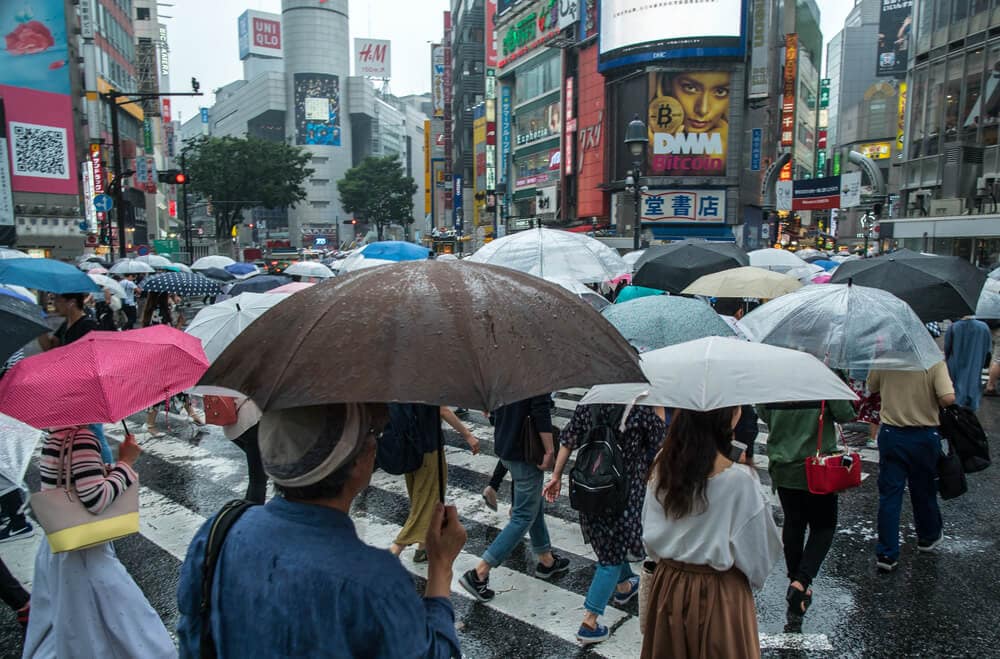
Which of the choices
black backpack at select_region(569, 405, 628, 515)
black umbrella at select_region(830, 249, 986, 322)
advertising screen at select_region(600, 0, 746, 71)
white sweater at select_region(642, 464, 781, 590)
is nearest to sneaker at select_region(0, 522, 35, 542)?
black backpack at select_region(569, 405, 628, 515)

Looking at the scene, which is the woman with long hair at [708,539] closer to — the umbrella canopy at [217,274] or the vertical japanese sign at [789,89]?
the umbrella canopy at [217,274]

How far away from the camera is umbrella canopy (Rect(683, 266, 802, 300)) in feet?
28.6

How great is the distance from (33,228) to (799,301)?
38.9 m

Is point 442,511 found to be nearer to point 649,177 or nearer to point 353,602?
point 353,602

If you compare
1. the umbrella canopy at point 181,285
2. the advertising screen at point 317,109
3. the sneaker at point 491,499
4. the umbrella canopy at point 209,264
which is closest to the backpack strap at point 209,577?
the sneaker at point 491,499

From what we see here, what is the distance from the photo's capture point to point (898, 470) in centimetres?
548

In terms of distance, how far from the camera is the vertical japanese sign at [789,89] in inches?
1657

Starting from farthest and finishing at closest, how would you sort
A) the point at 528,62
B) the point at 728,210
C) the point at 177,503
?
1. the point at 528,62
2. the point at 728,210
3. the point at 177,503

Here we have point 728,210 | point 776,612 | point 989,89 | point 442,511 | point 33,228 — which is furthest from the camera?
point 728,210

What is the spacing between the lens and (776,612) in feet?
16.4

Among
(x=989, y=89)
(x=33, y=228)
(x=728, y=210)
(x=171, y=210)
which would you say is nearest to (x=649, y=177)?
(x=728, y=210)

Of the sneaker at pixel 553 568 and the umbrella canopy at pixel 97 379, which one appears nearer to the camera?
the umbrella canopy at pixel 97 379

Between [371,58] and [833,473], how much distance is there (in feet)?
590

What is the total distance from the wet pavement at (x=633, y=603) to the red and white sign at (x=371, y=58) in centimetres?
17412
